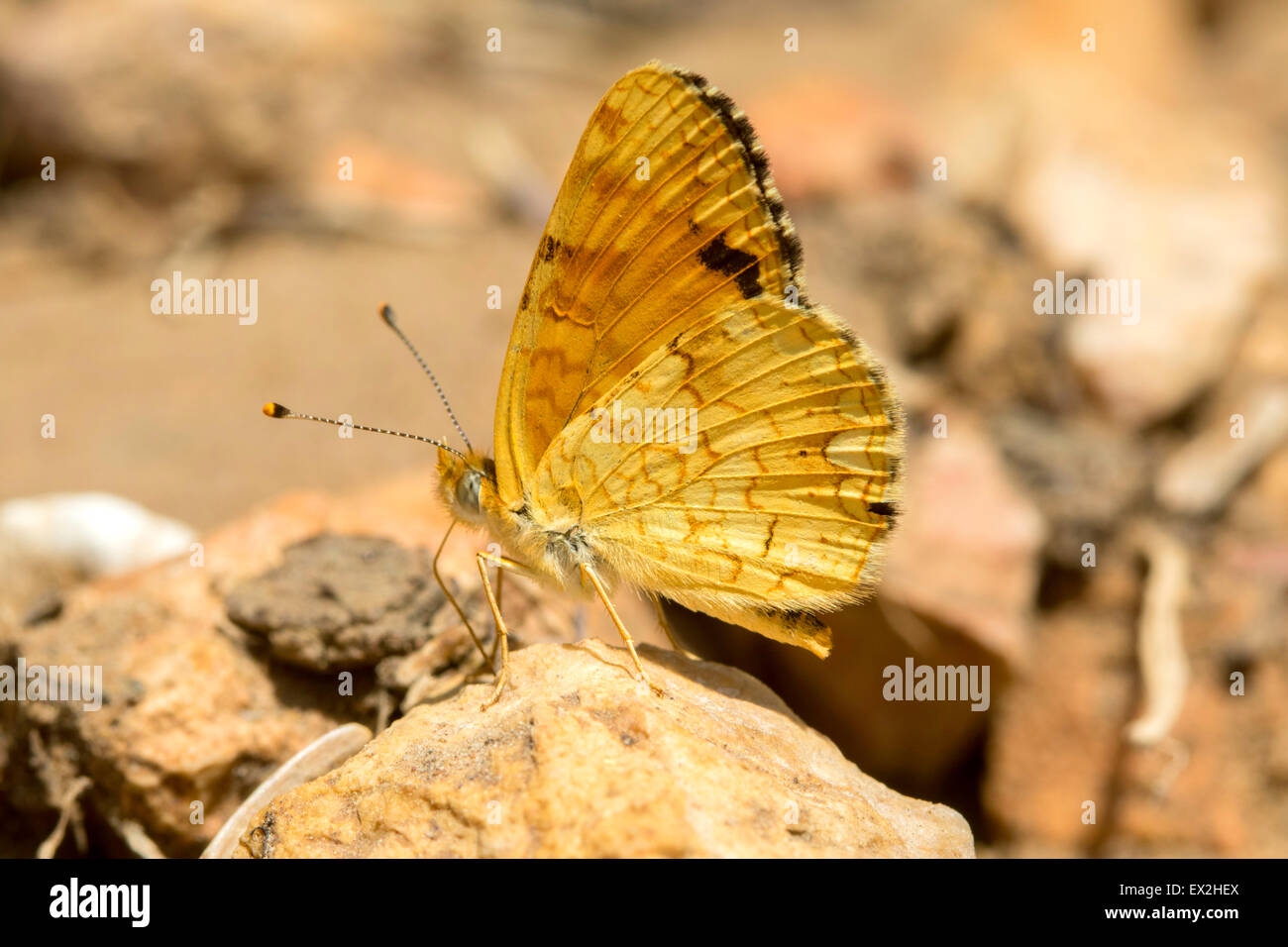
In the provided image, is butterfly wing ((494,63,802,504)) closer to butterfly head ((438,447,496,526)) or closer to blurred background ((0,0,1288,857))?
butterfly head ((438,447,496,526))

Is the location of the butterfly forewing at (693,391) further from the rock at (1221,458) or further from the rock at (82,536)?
the rock at (1221,458)

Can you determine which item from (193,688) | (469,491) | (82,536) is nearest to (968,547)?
(469,491)

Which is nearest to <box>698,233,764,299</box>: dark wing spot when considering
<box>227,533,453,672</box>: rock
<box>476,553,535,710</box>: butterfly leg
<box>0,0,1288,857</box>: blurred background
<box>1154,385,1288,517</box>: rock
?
<box>476,553,535,710</box>: butterfly leg

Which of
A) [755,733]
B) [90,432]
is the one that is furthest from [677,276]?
[90,432]

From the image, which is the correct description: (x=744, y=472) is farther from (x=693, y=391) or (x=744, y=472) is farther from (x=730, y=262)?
(x=730, y=262)

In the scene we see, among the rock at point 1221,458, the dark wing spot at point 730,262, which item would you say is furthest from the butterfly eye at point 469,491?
the rock at point 1221,458

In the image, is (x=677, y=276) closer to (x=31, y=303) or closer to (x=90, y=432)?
(x=90, y=432)
